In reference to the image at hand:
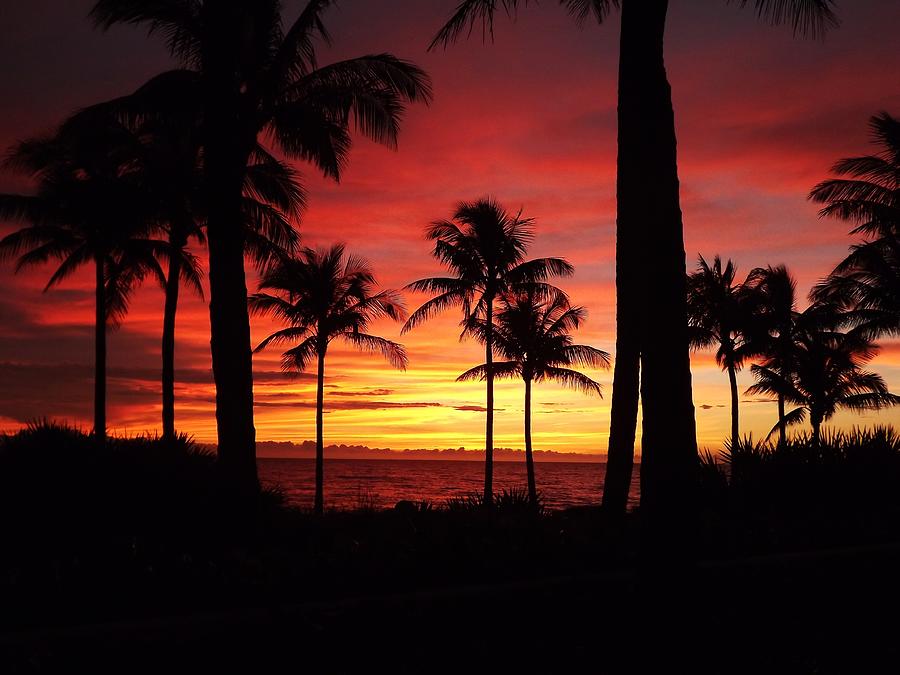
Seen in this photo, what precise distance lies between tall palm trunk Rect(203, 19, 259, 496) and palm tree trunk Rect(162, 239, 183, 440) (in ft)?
39.3

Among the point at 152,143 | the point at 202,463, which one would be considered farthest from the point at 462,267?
the point at 202,463

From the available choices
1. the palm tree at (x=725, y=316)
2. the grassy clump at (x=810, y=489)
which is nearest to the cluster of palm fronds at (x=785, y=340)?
the palm tree at (x=725, y=316)

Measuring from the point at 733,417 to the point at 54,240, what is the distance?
31.1m

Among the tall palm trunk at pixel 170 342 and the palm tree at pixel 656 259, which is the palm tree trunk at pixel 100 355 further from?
the palm tree at pixel 656 259

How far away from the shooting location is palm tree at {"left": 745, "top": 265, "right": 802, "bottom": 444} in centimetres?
3825

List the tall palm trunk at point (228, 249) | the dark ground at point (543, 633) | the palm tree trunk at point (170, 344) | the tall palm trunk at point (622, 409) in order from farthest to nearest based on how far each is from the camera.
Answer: the palm tree trunk at point (170, 344) → the tall palm trunk at point (622, 409) → the tall palm trunk at point (228, 249) → the dark ground at point (543, 633)

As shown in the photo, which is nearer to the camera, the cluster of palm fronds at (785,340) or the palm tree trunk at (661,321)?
the palm tree trunk at (661,321)

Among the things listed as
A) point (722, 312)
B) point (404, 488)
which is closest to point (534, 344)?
point (722, 312)

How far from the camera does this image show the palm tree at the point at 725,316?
37.5m

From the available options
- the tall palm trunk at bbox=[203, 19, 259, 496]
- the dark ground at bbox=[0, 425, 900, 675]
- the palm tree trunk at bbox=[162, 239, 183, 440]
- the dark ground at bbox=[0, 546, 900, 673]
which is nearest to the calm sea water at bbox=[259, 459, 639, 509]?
the tall palm trunk at bbox=[203, 19, 259, 496]

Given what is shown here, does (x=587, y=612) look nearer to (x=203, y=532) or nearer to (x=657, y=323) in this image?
(x=657, y=323)

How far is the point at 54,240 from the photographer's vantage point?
2722 cm

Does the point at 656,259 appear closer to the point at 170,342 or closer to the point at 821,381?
the point at 170,342

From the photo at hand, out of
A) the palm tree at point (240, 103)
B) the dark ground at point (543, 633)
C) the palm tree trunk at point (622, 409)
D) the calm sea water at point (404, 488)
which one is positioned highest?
the palm tree at point (240, 103)
